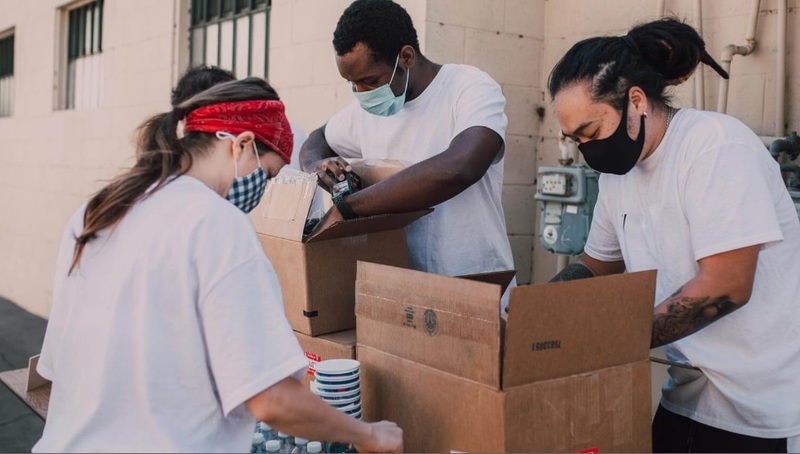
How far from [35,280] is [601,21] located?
7.08m

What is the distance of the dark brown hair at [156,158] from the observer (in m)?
1.34

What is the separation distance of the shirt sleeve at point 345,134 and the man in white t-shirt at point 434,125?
0.20 meters

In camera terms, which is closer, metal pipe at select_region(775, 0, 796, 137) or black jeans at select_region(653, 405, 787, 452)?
black jeans at select_region(653, 405, 787, 452)

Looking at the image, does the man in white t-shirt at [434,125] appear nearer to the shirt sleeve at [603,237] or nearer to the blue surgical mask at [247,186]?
the shirt sleeve at [603,237]

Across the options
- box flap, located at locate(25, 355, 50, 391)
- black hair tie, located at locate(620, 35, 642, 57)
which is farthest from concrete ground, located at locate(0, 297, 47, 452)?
black hair tie, located at locate(620, 35, 642, 57)

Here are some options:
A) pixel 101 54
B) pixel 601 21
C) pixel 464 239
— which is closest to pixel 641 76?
pixel 464 239

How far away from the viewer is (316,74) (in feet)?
14.8

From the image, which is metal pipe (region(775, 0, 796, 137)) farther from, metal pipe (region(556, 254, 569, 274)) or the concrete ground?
the concrete ground

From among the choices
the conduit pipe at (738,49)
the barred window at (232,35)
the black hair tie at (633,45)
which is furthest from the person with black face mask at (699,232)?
the barred window at (232,35)

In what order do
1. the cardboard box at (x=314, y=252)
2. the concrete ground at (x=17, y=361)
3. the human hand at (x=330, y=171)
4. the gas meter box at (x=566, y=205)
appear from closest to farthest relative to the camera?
the cardboard box at (x=314, y=252)
the human hand at (x=330, y=171)
the gas meter box at (x=566, y=205)
the concrete ground at (x=17, y=361)

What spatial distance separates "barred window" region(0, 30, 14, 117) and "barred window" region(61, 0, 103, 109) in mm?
1928

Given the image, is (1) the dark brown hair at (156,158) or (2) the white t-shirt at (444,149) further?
(2) the white t-shirt at (444,149)

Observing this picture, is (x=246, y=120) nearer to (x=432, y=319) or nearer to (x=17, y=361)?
(x=432, y=319)

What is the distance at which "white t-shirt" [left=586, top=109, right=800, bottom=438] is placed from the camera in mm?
1656
